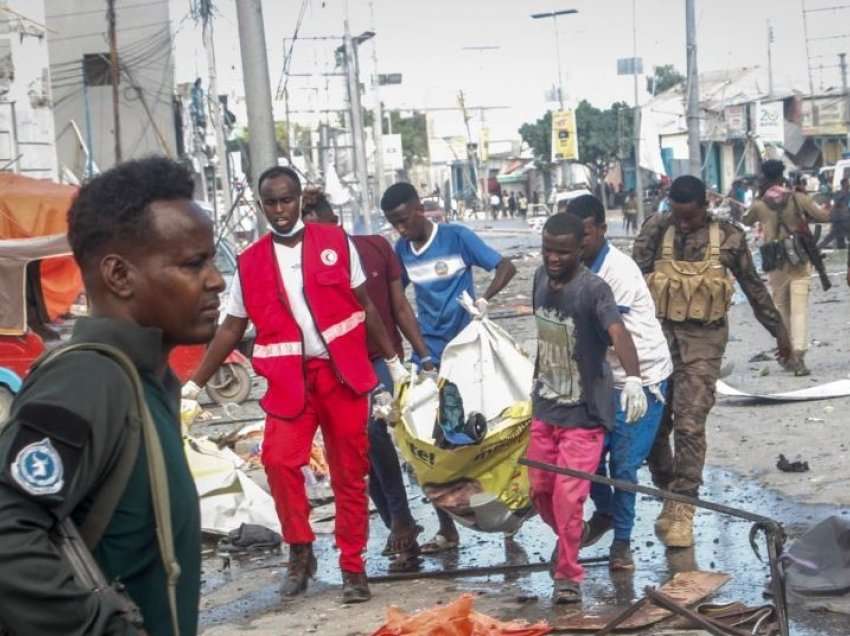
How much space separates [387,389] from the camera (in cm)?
761

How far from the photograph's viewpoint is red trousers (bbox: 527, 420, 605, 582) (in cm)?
643

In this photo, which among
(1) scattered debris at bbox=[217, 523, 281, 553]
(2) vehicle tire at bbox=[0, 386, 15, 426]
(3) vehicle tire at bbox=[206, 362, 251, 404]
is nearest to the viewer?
(1) scattered debris at bbox=[217, 523, 281, 553]

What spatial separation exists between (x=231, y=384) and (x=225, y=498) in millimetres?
6413

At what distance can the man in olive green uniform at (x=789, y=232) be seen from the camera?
13.5 meters

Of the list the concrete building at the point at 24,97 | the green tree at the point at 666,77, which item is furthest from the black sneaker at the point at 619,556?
the green tree at the point at 666,77

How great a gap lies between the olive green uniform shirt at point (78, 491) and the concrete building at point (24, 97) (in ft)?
75.0

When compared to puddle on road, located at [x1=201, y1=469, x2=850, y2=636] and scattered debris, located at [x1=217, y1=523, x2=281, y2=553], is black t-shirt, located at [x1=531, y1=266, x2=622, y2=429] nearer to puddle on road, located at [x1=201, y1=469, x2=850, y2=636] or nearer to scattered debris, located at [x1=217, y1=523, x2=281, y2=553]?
puddle on road, located at [x1=201, y1=469, x2=850, y2=636]

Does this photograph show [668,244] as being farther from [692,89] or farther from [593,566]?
[692,89]

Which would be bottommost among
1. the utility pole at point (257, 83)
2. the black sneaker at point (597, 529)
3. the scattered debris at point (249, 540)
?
the scattered debris at point (249, 540)

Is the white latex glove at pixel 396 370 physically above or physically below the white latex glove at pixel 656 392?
above

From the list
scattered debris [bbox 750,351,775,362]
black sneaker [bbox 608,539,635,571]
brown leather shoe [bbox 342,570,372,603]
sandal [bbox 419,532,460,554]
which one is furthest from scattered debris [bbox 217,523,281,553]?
scattered debris [bbox 750,351,775,362]

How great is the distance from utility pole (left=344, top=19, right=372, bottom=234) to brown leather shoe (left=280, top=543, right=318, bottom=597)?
29724 mm

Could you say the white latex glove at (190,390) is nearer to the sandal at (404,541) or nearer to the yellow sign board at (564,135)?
the sandal at (404,541)

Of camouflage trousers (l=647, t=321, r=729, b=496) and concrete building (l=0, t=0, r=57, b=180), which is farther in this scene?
concrete building (l=0, t=0, r=57, b=180)
